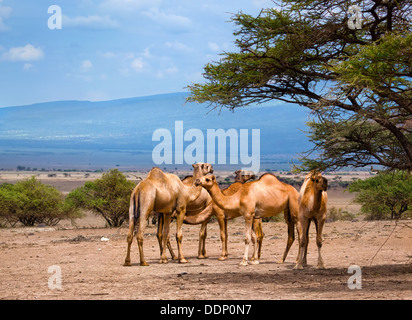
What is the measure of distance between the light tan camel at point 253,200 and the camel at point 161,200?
3.13ft

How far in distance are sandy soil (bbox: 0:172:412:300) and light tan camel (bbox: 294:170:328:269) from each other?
53cm

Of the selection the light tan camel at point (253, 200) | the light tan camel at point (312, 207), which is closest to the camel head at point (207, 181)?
the light tan camel at point (253, 200)

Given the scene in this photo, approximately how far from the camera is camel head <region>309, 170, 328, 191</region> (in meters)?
13.9

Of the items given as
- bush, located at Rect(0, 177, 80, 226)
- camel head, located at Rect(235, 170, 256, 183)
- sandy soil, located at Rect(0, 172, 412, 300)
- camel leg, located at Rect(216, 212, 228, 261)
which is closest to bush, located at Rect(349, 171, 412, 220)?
sandy soil, located at Rect(0, 172, 412, 300)

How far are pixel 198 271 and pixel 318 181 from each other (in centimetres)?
312

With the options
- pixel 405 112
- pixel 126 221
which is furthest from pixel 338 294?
pixel 126 221

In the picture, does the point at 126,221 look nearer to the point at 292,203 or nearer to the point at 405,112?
the point at 292,203

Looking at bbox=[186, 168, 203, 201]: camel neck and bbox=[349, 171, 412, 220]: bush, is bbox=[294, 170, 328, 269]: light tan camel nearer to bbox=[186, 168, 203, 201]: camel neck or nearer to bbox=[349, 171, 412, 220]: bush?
bbox=[186, 168, 203, 201]: camel neck

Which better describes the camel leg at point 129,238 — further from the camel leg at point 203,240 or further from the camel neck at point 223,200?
the camel leg at point 203,240

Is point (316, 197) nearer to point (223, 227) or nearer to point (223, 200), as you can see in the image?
point (223, 200)

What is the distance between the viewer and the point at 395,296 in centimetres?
1035

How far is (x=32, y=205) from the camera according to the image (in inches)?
1156
